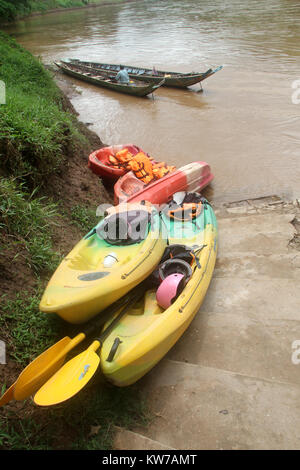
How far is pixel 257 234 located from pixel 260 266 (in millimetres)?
997

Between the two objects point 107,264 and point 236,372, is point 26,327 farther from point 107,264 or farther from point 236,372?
point 236,372

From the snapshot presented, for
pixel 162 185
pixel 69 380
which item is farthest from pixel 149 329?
pixel 162 185

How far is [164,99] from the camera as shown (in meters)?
11.9

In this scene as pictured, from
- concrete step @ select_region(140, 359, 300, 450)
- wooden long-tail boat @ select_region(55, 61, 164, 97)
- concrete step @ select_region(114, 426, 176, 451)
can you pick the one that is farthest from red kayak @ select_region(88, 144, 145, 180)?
wooden long-tail boat @ select_region(55, 61, 164, 97)

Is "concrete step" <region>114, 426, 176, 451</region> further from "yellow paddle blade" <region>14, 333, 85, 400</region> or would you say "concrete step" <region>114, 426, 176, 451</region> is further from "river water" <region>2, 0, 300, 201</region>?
"river water" <region>2, 0, 300, 201</region>

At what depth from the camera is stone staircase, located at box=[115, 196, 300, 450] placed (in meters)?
2.07

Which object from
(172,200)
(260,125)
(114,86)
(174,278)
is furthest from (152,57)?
(174,278)

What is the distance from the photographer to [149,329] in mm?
2582

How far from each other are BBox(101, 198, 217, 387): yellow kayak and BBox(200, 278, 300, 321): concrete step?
0.25m

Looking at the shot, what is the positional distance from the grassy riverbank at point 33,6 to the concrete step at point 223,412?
24.7m

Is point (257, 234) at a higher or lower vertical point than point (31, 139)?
lower

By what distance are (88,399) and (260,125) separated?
877cm

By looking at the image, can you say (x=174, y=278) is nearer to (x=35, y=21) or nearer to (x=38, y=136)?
(x=38, y=136)
